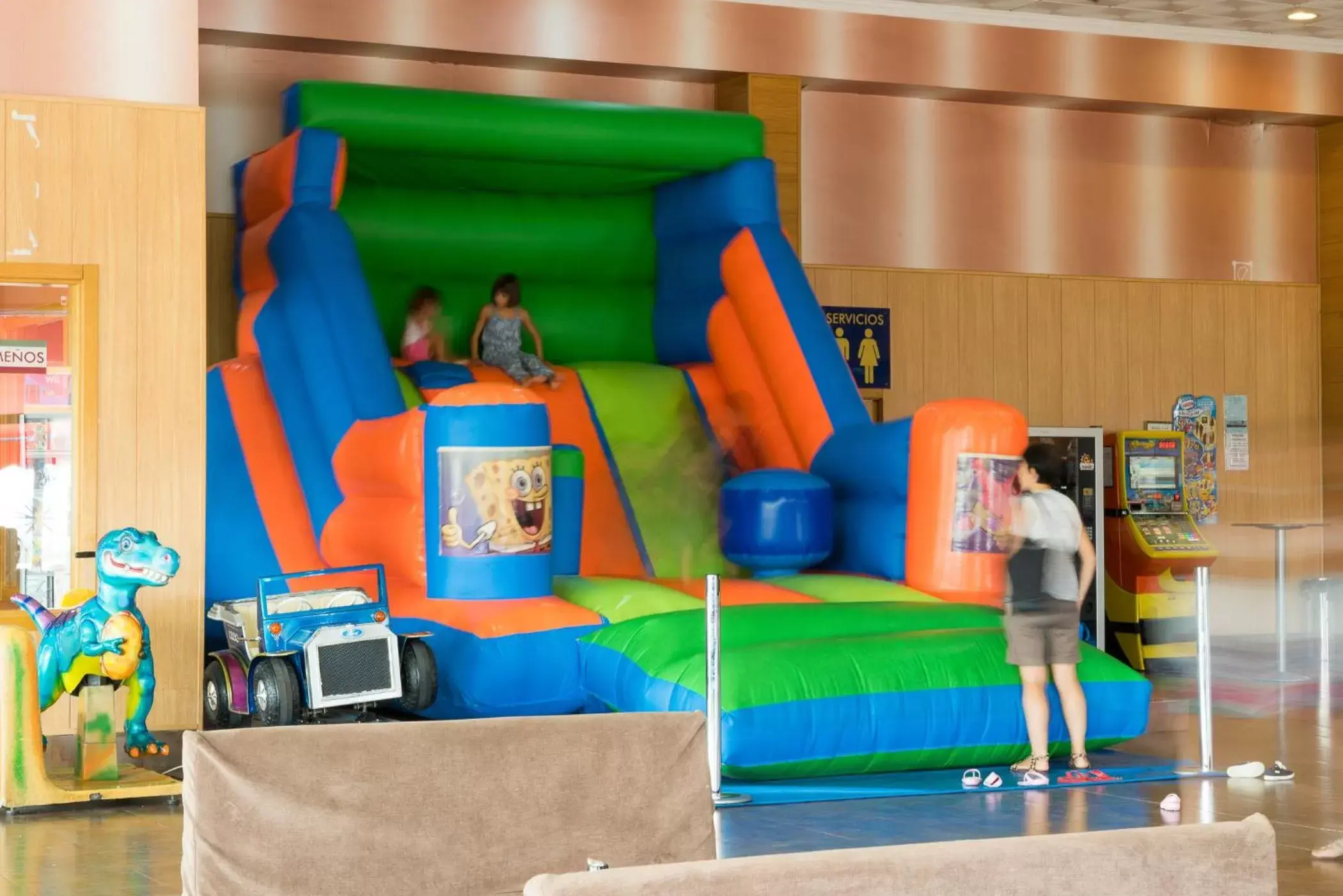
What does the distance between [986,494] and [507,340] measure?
301 centimetres

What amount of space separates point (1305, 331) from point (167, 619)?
28.1 ft

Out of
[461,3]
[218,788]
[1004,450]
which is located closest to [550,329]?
[461,3]

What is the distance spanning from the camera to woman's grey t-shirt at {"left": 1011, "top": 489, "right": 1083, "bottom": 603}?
6012 mm

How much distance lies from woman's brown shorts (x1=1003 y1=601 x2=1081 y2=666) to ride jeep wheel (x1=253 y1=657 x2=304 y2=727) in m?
2.67

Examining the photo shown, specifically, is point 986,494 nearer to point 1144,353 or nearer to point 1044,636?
point 1044,636

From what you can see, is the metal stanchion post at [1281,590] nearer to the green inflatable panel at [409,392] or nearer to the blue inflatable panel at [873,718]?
the blue inflatable panel at [873,718]

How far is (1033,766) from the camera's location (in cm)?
609

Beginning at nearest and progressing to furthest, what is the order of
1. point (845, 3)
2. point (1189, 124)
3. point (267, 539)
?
point (267, 539)
point (845, 3)
point (1189, 124)

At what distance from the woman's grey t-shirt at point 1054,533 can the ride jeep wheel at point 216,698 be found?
3.20m

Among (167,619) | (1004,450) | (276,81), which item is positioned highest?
(276,81)

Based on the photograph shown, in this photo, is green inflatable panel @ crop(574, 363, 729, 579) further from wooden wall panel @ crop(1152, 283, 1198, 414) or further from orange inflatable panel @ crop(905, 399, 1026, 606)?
wooden wall panel @ crop(1152, 283, 1198, 414)

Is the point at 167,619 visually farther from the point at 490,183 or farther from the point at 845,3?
the point at 845,3

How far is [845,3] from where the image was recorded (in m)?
10.4

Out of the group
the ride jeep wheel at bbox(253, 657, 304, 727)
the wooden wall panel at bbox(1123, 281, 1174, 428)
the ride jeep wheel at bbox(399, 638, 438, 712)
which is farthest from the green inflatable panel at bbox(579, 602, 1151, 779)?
the wooden wall panel at bbox(1123, 281, 1174, 428)
